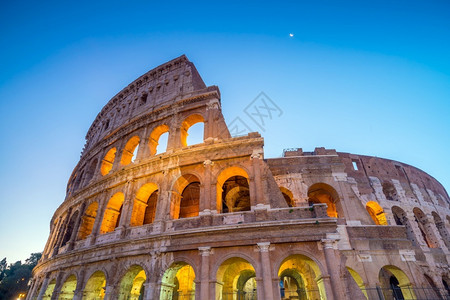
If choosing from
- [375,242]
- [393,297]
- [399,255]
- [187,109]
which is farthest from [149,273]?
[393,297]

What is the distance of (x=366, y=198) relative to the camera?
1562cm

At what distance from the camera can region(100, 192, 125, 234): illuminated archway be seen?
13169 millimetres

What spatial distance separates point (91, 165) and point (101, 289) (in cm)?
961

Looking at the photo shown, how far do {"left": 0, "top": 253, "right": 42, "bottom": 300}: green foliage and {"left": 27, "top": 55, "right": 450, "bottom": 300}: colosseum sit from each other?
1205 inches

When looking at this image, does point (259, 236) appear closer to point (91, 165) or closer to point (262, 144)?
point (262, 144)

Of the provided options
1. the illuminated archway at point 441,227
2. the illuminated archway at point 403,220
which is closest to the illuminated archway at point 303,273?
the illuminated archway at point 403,220

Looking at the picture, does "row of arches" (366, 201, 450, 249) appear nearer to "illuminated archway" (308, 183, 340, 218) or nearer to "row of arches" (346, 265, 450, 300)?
"row of arches" (346, 265, 450, 300)

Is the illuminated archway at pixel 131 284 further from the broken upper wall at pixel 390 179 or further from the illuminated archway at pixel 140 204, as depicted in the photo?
the broken upper wall at pixel 390 179

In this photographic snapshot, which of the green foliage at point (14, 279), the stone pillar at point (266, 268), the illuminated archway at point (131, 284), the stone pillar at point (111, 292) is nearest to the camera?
the stone pillar at point (266, 268)

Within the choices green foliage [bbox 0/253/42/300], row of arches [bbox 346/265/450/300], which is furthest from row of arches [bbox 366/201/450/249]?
green foliage [bbox 0/253/42/300]

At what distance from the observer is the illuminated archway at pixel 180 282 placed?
991cm

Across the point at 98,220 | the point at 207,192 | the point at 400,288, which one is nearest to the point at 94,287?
the point at 98,220

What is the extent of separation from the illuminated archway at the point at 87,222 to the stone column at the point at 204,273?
8.79 metres

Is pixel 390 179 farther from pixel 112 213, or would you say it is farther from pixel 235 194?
pixel 112 213
